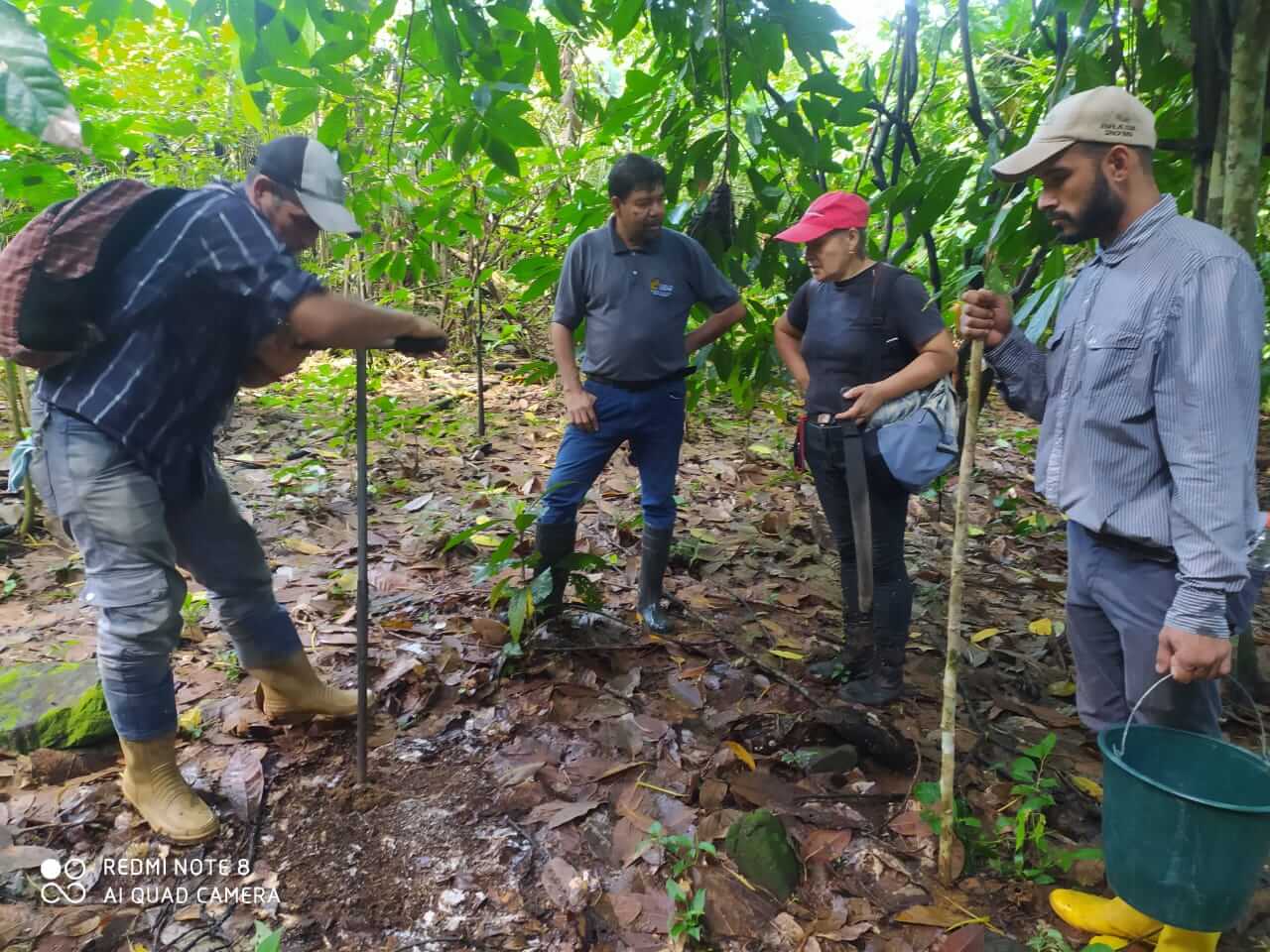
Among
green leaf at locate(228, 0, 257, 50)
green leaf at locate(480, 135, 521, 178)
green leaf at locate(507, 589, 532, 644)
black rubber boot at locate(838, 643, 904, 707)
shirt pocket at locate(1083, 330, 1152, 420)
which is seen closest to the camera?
shirt pocket at locate(1083, 330, 1152, 420)

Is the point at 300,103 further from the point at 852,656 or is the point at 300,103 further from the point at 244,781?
the point at 852,656

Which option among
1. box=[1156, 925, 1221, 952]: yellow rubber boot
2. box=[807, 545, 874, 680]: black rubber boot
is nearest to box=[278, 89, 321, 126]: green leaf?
box=[807, 545, 874, 680]: black rubber boot

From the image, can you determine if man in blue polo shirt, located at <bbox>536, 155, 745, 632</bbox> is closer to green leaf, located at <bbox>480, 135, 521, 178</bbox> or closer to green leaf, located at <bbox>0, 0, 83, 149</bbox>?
green leaf, located at <bbox>480, 135, 521, 178</bbox>

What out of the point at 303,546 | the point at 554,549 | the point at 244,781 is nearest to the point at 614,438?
the point at 554,549

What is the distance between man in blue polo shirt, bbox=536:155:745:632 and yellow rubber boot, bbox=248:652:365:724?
0.97 metres

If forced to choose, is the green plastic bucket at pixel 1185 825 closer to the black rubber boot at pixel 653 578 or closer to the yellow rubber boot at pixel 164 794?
the black rubber boot at pixel 653 578

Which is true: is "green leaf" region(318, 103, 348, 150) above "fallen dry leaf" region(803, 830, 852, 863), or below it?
above

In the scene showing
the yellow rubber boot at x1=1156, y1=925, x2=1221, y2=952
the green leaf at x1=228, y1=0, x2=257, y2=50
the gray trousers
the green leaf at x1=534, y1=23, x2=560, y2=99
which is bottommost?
the yellow rubber boot at x1=1156, y1=925, x2=1221, y2=952

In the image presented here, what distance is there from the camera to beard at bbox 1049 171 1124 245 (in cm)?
189

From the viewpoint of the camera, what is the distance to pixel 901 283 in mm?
2865

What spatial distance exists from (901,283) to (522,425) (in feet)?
15.8

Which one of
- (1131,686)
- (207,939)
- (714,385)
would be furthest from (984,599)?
(207,939)

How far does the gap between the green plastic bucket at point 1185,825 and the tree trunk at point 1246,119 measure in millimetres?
1592

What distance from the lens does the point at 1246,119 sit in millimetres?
2434
